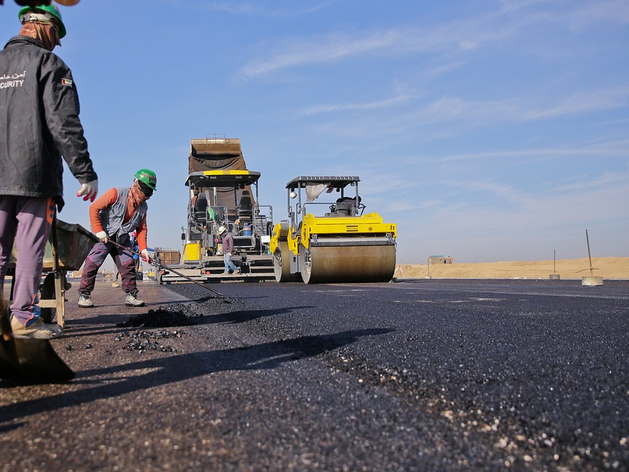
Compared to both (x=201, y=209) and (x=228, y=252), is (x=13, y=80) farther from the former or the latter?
(x=201, y=209)

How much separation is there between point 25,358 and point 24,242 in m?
0.85

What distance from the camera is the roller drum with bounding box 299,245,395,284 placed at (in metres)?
12.1

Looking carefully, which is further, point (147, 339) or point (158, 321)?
point (158, 321)

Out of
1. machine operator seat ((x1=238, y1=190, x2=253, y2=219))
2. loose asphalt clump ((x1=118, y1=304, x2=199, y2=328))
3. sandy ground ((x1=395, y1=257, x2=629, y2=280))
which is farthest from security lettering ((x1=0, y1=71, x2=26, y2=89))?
sandy ground ((x1=395, y1=257, x2=629, y2=280))

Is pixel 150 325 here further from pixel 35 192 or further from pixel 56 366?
pixel 56 366

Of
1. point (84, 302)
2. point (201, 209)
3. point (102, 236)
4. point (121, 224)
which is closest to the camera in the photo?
point (102, 236)

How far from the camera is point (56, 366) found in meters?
2.22

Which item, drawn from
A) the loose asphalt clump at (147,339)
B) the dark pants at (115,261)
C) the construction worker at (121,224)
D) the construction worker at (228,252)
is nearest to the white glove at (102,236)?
the construction worker at (121,224)

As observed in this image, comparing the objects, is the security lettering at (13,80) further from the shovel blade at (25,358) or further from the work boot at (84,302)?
the work boot at (84,302)

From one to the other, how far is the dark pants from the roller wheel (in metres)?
8.01

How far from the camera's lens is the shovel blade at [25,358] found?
6.86 ft

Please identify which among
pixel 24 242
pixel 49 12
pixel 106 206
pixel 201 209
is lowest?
pixel 24 242

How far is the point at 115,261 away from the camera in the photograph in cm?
661

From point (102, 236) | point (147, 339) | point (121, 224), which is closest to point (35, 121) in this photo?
point (147, 339)
